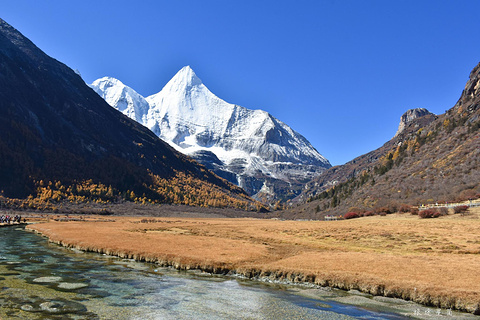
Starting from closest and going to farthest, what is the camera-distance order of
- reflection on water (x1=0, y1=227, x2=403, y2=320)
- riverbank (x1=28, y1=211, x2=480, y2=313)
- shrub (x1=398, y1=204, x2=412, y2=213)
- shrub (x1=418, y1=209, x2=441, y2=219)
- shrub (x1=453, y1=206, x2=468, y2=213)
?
reflection on water (x1=0, y1=227, x2=403, y2=320), riverbank (x1=28, y1=211, x2=480, y2=313), shrub (x1=453, y1=206, x2=468, y2=213), shrub (x1=418, y1=209, x2=441, y2=219), shrub (x1=398, y1=204, x2=412, y2=213)

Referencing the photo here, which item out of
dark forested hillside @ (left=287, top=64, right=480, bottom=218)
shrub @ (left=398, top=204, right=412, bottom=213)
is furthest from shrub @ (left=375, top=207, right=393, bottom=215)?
shrub @ (left=398, top=204, right=412, bottom=213)

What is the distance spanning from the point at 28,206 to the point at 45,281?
472 ft

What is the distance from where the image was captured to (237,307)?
19.2m

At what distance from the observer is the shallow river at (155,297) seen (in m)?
17.6

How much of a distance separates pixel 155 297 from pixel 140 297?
913mm

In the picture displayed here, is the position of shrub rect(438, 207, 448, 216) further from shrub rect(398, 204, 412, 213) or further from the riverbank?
the riverbank

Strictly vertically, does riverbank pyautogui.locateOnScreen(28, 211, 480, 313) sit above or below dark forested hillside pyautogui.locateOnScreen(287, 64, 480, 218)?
below

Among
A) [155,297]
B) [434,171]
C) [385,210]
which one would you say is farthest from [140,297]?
[434,171]

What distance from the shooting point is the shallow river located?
17.6 metres

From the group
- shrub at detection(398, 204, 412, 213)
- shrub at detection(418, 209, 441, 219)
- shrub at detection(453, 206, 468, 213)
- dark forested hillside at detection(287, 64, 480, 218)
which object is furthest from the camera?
dark forested hillside at detection(287, 64, 480, 218)

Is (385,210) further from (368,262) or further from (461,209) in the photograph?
(368,262)

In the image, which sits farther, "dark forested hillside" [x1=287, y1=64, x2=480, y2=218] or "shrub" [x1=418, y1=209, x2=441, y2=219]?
"dark forested hillside" [x1=287, y1=64, x2=480, y2=218]

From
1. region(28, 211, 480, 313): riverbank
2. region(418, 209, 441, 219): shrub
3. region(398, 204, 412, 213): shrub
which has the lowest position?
region(28, 211, 480, 313): riverbank

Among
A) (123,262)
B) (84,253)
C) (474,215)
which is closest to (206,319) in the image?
(123,262)
